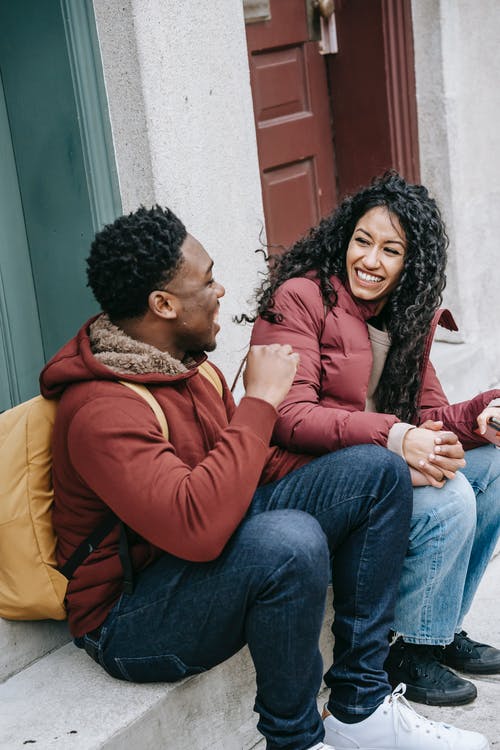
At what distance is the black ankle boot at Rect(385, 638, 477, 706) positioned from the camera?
2.94 metres

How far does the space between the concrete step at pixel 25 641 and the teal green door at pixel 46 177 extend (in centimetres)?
94

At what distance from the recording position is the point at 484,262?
524cm

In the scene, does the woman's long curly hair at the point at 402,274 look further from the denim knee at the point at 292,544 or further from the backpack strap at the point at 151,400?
the denim knee at the point at 292,544

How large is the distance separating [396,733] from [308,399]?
2.92ft

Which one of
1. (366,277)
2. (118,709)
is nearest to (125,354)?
(118,709)

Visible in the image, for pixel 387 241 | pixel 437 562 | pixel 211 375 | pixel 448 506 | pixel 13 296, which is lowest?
pixel 437 562

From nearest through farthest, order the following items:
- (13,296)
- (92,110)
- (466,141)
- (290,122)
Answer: (92,110) → (13,296) → (290,122) → (466,141)

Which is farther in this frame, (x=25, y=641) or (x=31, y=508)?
(x=25, y=641)

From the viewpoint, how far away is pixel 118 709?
8.10ft

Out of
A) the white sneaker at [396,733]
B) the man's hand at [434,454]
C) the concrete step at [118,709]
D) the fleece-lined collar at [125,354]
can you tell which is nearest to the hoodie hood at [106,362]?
the fleece-lined collar at [125,354]

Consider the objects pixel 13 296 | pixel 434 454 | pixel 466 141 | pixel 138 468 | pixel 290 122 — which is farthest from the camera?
pixel 466 141

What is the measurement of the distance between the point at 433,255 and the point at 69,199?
1.22m

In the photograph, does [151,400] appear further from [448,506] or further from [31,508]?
[448,506]

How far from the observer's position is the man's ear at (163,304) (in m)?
2.45
